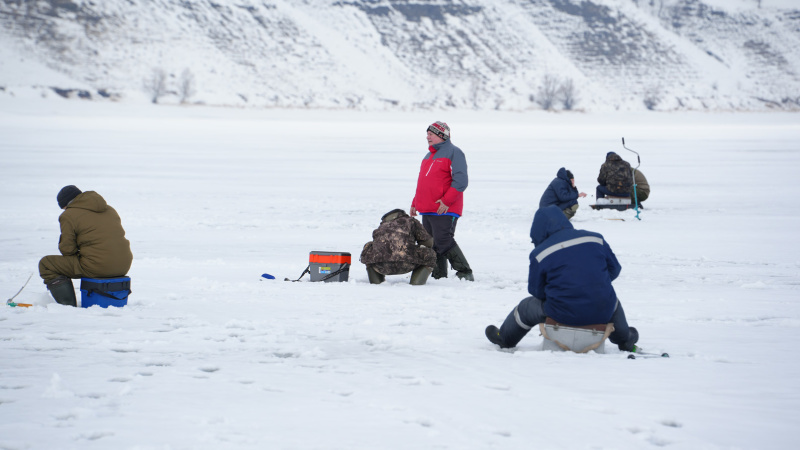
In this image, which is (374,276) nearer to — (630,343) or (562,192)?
(630,343)

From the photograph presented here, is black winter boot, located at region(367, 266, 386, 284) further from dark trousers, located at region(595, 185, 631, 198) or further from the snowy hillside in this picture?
the snowy hillside

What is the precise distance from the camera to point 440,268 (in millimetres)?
9234

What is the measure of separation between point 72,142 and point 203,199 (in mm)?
21118

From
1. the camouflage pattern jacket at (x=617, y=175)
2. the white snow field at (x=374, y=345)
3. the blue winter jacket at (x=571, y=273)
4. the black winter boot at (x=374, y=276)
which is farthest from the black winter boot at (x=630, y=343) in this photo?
the camouflage pattern jacket at (x=617, y=175)

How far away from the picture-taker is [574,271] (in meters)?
5.39

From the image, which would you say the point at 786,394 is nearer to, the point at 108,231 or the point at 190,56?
the point at 108,231

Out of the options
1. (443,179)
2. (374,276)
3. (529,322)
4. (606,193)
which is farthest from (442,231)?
(606,193)

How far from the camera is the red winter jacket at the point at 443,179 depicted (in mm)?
8859

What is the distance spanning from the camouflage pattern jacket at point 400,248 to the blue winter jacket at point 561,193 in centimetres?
417

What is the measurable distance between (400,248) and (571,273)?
3.35m

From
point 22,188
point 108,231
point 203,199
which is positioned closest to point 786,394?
point 108,231

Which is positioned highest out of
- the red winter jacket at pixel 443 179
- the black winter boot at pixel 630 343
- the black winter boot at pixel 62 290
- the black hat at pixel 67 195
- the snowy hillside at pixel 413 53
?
the snowy hillside at pixel 413 53

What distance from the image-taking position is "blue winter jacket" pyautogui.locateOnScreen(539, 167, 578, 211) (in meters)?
12.4

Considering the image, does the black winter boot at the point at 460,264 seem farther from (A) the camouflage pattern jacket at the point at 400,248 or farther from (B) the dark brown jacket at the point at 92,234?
(B) the dark brown jacket at the point at 92,234
